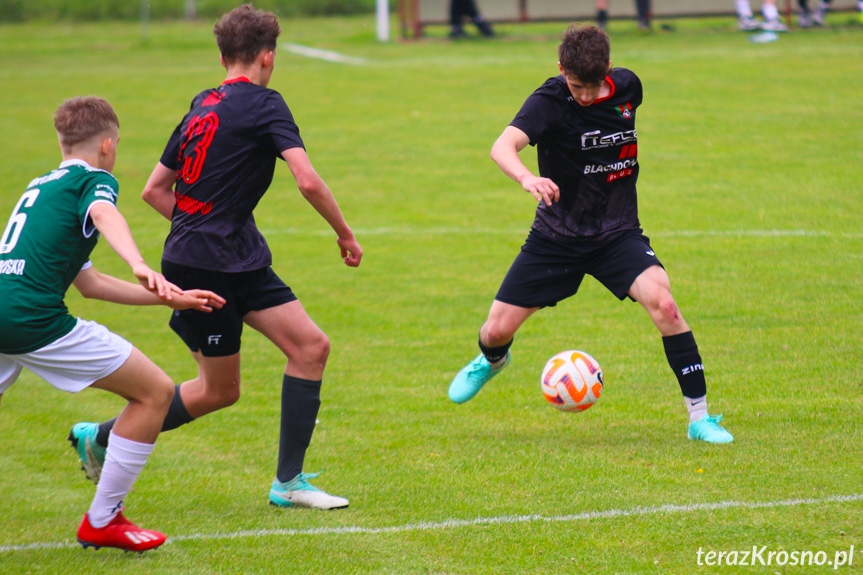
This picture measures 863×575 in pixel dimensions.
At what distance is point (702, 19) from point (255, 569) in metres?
24.4

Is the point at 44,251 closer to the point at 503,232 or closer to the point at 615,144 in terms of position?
the point at 615,144

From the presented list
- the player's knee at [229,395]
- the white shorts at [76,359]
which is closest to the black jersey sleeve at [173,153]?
the white shorts at [76,359]

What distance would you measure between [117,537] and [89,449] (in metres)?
0.92

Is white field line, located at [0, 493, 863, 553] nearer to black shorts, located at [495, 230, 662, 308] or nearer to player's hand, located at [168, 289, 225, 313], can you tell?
player's hand, located at [168, 289, 225, 313]

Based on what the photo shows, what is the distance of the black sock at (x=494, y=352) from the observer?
5.80 metres

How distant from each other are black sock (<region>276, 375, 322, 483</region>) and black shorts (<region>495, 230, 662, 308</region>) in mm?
1475

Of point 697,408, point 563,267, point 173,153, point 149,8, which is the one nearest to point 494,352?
point 563,267

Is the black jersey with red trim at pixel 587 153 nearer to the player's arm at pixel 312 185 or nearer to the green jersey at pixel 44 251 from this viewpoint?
the player's arm at pixel 312 185

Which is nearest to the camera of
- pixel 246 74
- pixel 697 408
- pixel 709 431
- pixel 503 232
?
pixel 246 74

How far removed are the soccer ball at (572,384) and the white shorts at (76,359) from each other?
2.48 metres

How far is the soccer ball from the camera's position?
5414mm

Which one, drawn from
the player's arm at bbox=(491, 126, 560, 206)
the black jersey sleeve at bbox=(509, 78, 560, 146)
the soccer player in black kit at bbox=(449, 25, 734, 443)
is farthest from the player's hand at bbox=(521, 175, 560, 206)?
the black jersey sleeve at bbox=(509, 78, 560, 146)

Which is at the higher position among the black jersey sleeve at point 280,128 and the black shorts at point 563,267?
the black jersey sleeve at point 280,128

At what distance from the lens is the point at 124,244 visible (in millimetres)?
3664
